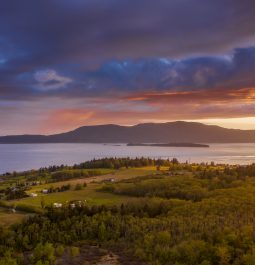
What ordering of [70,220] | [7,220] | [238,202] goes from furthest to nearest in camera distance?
[7,220] < [238,202] < [70,220]

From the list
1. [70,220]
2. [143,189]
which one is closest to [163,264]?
[70,220]

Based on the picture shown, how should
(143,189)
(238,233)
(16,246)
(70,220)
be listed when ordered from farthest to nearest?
(143,189)
(70,220)
(16,246)
(238,233)

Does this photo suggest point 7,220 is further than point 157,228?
Yes

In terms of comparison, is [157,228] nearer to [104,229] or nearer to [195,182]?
[104,229]

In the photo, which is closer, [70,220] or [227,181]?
[70,220]

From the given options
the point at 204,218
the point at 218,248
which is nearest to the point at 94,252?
the point at 218,248

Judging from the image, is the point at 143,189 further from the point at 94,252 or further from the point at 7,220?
the point at 94,252

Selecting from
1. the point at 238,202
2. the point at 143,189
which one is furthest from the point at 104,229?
the point at 143,189

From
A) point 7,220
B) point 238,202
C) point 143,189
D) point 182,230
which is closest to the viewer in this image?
point 182,230

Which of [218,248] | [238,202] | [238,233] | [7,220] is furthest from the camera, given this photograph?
[7,220]
